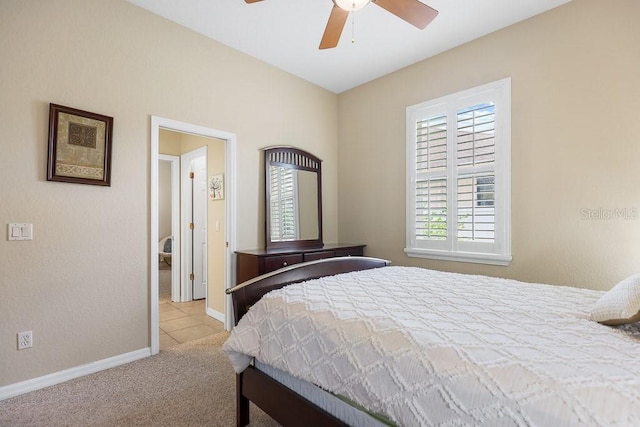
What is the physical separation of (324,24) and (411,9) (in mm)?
1034

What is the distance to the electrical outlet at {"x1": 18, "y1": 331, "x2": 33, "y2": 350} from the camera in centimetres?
212

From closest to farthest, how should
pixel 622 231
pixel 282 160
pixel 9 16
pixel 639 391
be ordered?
pixel 639 391, pixel 9 16, pixel 622 231, pixel 282 160

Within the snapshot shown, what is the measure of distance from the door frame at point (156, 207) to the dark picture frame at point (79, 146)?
0.35 m

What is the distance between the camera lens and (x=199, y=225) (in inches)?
176

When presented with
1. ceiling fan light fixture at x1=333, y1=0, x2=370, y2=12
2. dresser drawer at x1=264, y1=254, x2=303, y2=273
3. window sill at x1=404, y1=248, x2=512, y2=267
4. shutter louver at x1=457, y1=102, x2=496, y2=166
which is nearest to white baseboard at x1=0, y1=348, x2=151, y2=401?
dresser drawer at x1=264, y1=254, x2=303, y2=273

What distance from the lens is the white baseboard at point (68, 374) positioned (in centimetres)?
207

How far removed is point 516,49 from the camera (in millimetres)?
2840

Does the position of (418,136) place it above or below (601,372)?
above

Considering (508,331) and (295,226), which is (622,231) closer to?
(508,331)

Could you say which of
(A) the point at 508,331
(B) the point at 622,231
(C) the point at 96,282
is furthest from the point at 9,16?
(B) the point at 622,231

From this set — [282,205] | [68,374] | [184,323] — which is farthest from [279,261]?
[68,374]

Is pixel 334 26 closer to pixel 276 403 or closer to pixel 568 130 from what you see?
pixel 568 130

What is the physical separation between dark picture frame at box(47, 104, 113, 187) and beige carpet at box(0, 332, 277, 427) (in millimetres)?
1467

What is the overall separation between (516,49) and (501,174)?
3.72 ft
